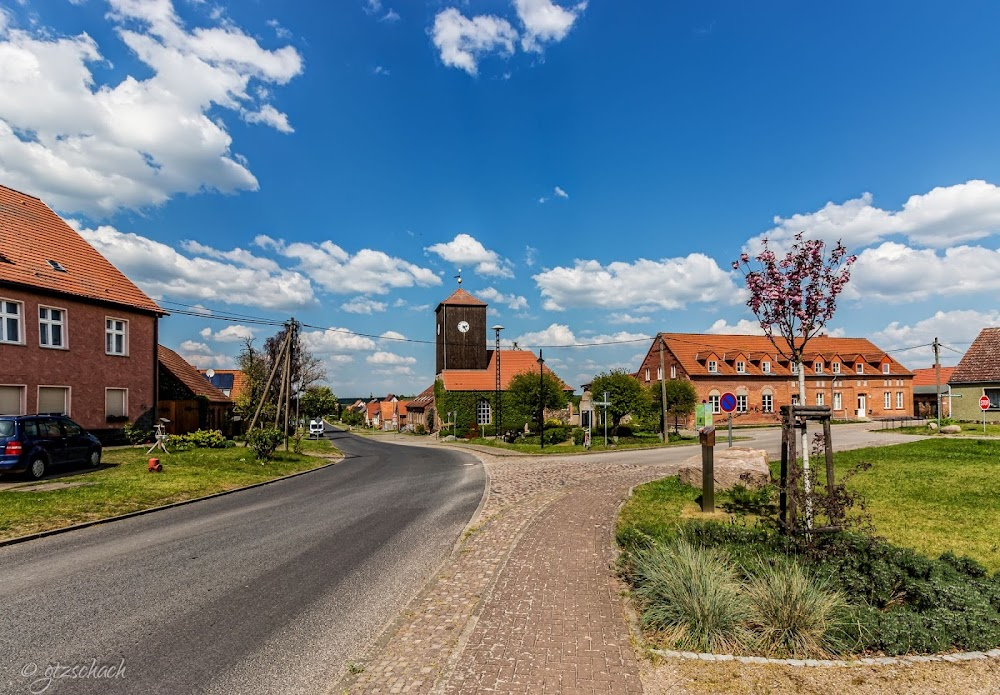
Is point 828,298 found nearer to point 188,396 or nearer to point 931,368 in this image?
point 188,396

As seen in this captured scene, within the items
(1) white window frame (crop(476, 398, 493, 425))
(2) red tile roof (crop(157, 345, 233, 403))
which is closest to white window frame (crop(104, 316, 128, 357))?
(2) red tile roof (crop(157, 345, 233, 403))

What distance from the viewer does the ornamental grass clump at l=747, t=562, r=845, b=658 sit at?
511cm

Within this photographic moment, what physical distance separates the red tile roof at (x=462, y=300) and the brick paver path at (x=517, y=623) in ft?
163

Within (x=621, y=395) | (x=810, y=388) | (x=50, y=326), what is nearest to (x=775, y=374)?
(x=810, y=388)

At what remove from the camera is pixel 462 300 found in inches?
2382

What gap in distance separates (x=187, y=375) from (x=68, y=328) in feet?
39.3

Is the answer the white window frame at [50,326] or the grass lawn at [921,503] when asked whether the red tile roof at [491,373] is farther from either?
the grass lawn at [921,503]

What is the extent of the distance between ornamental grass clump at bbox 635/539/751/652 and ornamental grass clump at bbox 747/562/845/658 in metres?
0.13

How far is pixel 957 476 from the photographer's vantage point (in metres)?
15.0

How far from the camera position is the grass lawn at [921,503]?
8.83m

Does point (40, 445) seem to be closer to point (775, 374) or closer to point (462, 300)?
point (462, 300)

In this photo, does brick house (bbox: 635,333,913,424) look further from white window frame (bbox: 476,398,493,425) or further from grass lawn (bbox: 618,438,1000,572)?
grass lawn (bbox: 618,438,1000,572)

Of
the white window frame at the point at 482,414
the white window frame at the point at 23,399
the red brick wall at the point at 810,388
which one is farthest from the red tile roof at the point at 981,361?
the white window frame at the point at 23,399

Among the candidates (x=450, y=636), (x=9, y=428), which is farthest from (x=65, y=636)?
(x=9, y=428)
